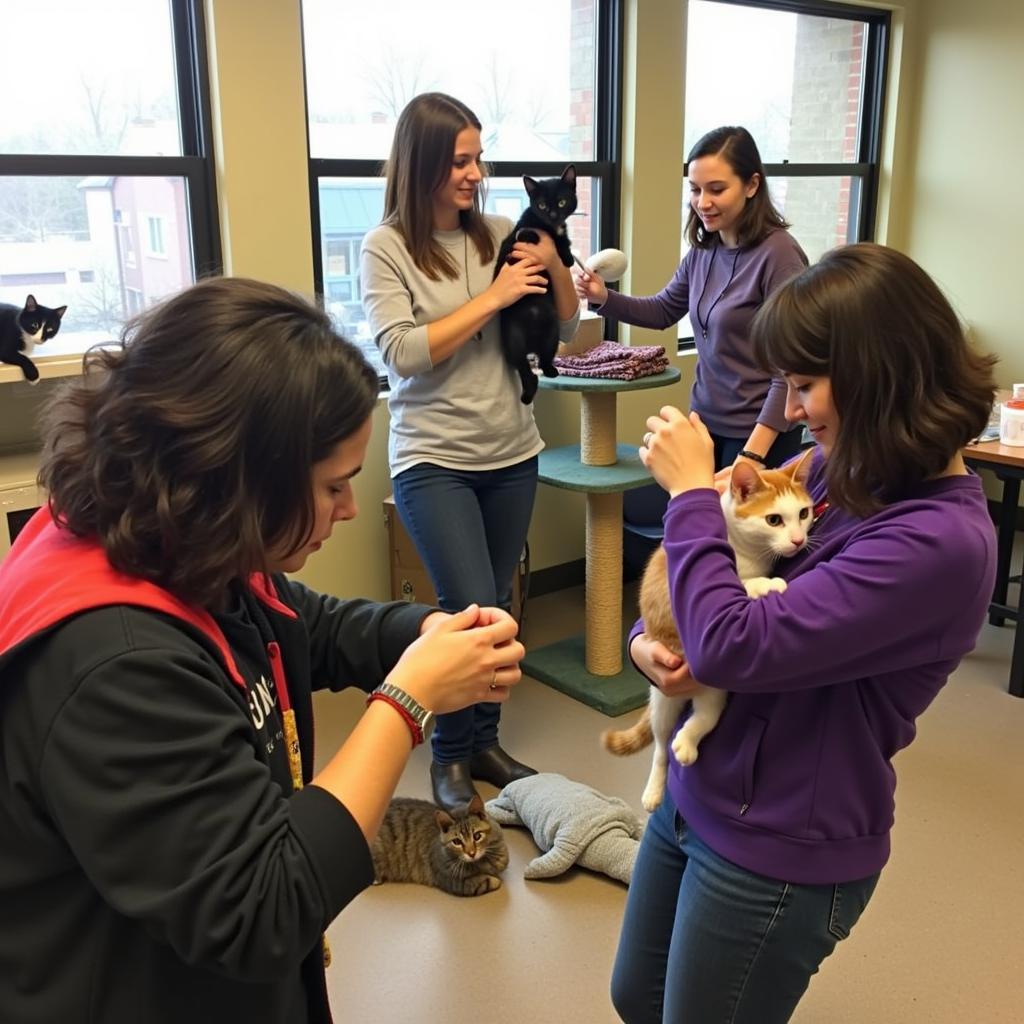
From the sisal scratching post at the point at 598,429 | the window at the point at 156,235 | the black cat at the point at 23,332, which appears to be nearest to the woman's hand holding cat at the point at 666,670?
the black cat at the point at 23,332

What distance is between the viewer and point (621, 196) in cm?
392

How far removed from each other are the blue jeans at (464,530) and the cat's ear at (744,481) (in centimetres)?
104

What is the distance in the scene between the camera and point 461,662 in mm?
973

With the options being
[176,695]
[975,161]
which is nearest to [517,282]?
[176,695]

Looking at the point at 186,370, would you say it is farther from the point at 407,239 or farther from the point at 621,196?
the point at 621,196

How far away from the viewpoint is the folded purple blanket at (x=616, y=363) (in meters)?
3.20

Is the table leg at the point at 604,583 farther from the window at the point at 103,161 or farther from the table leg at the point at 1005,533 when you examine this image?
the window at the point at 103,161

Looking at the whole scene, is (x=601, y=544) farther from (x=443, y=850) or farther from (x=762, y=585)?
(x=762, y=585)

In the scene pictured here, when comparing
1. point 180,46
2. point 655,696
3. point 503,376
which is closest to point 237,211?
point 180,46

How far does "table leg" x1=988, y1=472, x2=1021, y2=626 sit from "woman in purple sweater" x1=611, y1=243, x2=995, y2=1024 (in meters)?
2.44

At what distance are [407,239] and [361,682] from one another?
1.43 m

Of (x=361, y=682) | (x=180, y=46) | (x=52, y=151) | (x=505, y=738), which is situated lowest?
(x=505, y=738)

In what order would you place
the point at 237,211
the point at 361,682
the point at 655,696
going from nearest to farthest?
the point at 361,682 → the point at 655,696 → the point at 237,211

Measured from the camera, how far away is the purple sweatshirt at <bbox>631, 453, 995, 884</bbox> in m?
1.02
